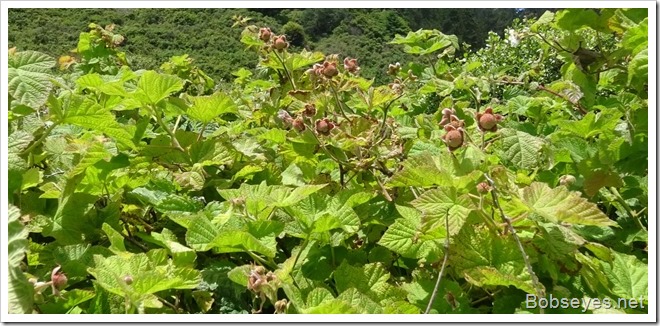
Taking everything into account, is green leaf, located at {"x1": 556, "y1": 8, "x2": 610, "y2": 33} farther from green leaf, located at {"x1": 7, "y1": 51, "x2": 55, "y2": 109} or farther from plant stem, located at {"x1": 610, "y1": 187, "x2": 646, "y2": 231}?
Answer: green leaf, located at {"x1": 7, "y1": 51, "x2": 55, "y2": 109}

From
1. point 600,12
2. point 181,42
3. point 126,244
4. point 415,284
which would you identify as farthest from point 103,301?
point 181,42

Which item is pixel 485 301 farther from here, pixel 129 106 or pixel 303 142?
pixel 129 106

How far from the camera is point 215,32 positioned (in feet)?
61.5

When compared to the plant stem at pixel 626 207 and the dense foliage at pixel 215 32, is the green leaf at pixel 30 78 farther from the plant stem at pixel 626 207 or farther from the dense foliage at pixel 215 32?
the dense foliage at pixel 215 32

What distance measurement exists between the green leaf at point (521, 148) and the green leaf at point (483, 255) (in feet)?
1.25

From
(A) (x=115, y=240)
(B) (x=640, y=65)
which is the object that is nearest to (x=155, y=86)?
(A) (x=115, y=240)

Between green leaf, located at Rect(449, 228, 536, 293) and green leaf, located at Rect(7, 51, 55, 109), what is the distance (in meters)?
0.73

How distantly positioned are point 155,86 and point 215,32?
715 inches

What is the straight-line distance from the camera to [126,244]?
46.7 inches

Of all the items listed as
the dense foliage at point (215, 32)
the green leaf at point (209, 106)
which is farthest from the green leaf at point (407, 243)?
the dense foliage at point (215, 32)

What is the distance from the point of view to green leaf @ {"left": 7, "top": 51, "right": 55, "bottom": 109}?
3.34ft

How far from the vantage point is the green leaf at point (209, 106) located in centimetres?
136

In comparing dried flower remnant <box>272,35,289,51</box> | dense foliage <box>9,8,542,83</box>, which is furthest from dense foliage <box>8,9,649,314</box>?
dense foliage <box>9,8,542,83</box>

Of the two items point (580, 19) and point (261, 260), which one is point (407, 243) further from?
point (580, 19)
